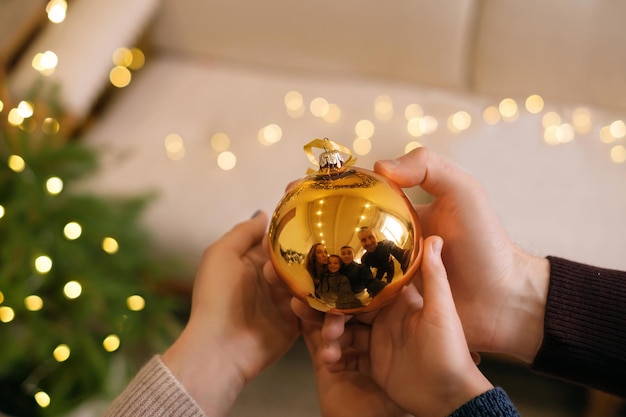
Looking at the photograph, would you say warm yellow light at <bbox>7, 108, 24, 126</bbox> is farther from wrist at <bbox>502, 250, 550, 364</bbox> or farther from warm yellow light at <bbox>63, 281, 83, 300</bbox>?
wrist at <bbox>502, 250, 550, 364</bbox>

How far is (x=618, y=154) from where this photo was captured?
4.29 feet

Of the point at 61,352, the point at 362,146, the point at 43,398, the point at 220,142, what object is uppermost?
the point at 362,146

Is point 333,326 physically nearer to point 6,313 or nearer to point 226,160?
point 226,160

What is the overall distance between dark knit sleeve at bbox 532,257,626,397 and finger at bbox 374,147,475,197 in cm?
22

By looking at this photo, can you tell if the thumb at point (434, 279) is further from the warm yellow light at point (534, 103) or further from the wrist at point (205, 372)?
the warm yellow light at point (534, 103)

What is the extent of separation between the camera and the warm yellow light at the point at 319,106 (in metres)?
1.49

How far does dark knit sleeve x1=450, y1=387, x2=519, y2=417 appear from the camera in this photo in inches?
25.4

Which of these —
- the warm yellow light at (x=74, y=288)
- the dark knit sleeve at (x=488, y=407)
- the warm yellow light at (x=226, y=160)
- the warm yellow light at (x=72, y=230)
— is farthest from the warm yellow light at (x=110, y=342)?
the dark knit sleeve at (x=488, y=407)

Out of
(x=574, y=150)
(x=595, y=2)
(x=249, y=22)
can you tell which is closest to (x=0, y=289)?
(x=249, y=22)

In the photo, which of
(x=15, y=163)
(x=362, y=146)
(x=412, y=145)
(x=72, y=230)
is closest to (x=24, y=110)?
(x=15, y=163)

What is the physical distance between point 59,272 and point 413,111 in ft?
3.18

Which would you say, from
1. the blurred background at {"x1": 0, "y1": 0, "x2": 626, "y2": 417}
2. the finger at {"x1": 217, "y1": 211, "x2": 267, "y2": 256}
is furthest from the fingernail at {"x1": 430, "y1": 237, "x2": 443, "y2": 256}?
the blurred background at {"x1": 0, "y1": 0, "x2": 626, "y2": 417}

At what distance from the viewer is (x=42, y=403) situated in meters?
1.32

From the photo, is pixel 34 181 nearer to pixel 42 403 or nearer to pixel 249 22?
pixel 42 403
